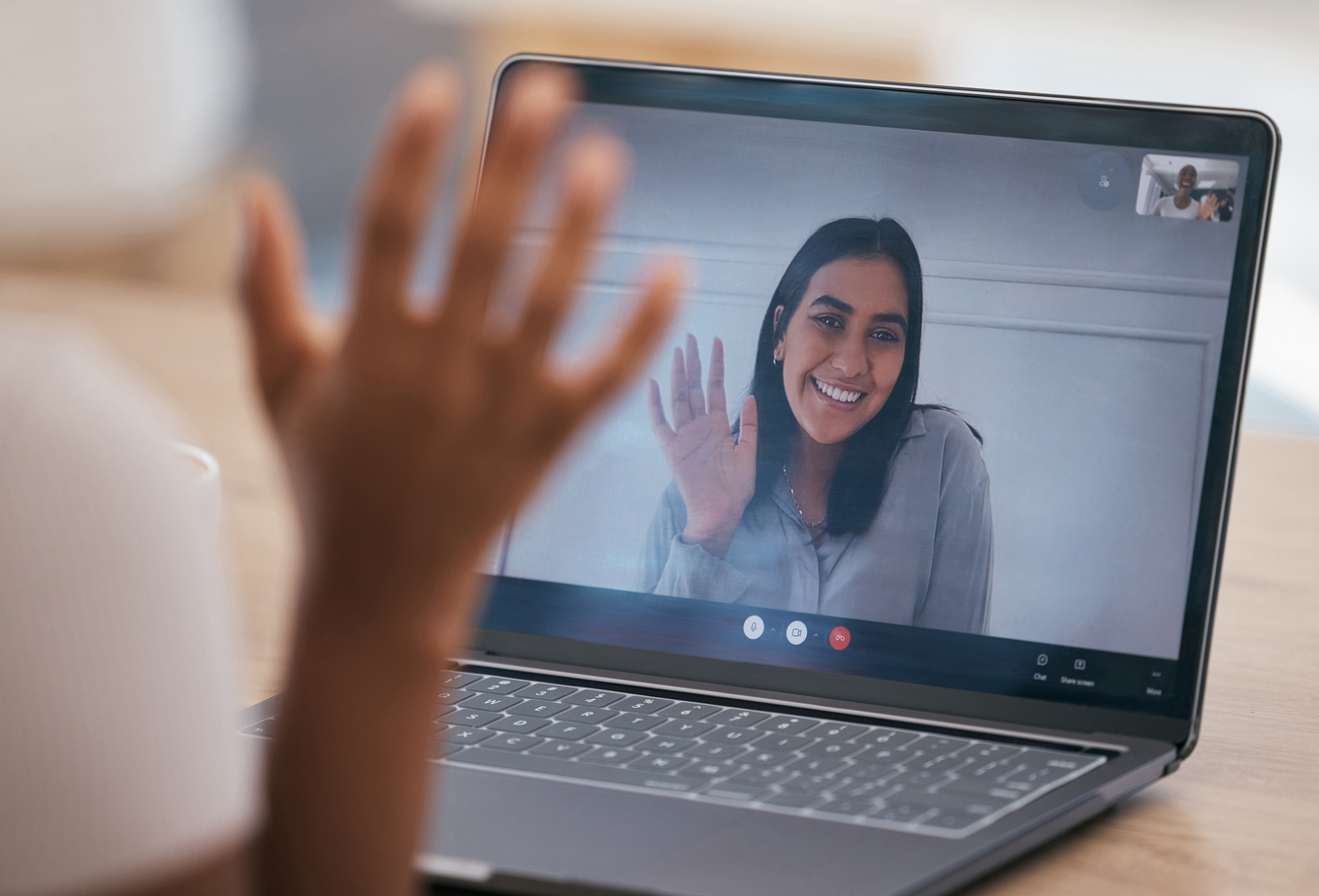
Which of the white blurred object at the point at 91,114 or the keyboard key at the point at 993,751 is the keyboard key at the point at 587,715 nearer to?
the keyboard key at the point at 993,751

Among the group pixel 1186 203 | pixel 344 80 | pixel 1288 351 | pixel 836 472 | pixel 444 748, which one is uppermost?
pixel 344 80

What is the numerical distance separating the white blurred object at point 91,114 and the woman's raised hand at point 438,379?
2120 millimetres

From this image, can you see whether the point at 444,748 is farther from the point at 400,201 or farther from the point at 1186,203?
the point at 1186,203

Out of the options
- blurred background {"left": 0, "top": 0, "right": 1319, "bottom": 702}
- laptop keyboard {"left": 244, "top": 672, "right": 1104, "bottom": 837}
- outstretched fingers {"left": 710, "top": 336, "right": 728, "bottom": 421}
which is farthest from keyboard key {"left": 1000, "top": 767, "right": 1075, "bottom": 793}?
blurred background {"left": 0, "top": 0, "right": 1319, "bottom": 702}

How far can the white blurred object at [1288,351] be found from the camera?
2.99 meters

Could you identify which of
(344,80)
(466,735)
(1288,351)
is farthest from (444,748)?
(344,80)

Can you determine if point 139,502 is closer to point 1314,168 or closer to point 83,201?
point 83,201

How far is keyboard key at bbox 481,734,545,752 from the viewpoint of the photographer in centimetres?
51

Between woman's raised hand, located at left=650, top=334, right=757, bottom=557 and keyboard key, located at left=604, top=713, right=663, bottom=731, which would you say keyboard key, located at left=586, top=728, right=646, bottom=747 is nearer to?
keyboard key, located at left=604, top=713, right=663, bottom=731

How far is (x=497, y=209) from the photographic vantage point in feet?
0.99

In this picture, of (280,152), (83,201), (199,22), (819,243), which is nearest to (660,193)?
(819,243)

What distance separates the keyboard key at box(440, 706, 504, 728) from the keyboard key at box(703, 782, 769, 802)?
104 mm

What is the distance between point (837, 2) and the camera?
139 inches

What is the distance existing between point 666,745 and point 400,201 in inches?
10.8
